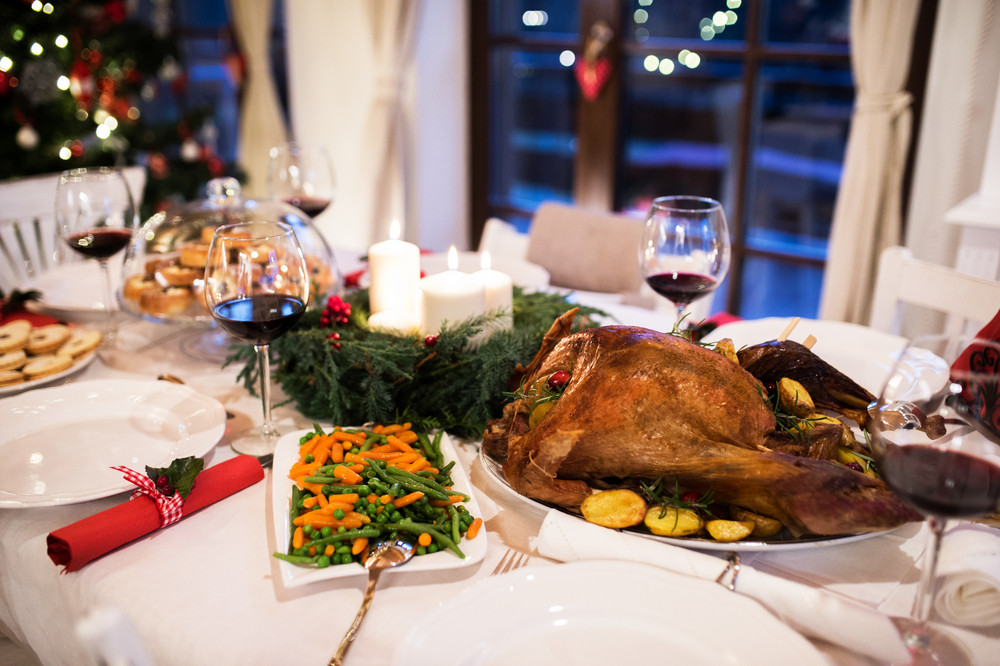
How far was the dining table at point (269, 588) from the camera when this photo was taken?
0.79 m

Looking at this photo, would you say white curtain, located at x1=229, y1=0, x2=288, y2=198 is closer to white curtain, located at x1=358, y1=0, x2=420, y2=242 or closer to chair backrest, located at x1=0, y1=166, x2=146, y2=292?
white curtain, located at x1=358, y1=0, x2=420, y2=242

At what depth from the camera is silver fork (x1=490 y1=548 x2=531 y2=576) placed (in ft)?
3.00

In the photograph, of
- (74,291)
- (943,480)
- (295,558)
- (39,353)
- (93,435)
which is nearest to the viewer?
(943,480)

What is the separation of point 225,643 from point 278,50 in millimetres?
4869

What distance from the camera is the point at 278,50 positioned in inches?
197

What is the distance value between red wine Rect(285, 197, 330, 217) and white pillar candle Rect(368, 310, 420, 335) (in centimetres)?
69

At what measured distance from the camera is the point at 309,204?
1953 millimetres

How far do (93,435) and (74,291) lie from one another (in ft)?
2.64

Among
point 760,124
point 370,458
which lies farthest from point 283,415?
point 760,124

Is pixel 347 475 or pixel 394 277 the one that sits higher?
pixel 394 277

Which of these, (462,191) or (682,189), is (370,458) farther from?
(462,191)

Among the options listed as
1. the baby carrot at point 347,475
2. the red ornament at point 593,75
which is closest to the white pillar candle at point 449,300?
the baby carrot at point 347,475

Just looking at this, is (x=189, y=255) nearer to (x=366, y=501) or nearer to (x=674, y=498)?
(x=366, y=501)

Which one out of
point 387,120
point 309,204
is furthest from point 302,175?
point 387,120
